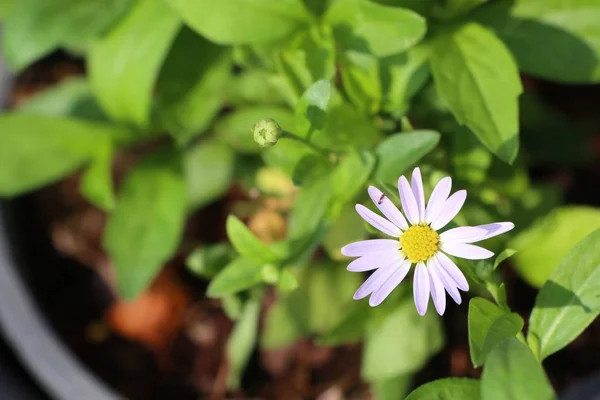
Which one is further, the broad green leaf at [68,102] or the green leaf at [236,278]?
the broad green leaf at [68,102]

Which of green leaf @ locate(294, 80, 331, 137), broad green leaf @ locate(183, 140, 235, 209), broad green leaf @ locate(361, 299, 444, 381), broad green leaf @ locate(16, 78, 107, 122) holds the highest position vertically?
green leaf @ locate(294, 80, 331, 137)

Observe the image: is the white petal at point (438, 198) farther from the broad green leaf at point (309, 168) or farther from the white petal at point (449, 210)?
the broad green leaf at point (309, 168)

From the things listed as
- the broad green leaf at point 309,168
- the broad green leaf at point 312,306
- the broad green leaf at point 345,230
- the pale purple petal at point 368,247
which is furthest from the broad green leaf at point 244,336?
the pale purple petal at point 368,247

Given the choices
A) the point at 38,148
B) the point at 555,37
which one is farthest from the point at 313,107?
the point at 38,148

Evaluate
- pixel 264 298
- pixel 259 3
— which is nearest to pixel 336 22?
pixel 259 3

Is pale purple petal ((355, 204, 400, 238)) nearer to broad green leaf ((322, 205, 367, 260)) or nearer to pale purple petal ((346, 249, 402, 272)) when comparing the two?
pale purple petal ((346, 249, 402, 272))

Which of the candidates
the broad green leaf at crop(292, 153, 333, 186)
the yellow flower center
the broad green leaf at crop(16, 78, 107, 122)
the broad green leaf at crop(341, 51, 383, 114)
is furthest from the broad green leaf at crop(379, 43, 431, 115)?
the broad green leaf at crop(16, 78, 107, 122)

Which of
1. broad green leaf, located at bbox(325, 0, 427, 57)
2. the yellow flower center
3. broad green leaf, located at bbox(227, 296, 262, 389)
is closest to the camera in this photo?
the yellow flower center
